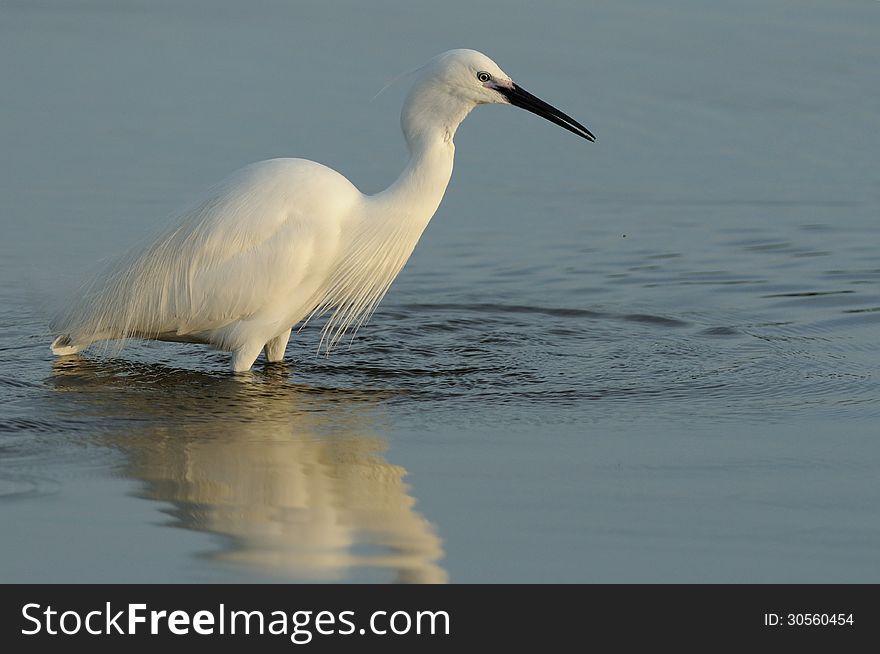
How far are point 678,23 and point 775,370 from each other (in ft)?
27.7

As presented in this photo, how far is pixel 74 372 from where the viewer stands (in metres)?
7.27

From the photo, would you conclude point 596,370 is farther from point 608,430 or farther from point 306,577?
point 306,577

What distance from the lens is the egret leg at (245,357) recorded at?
23.9 feet

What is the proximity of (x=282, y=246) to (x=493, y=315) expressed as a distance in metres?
1.67

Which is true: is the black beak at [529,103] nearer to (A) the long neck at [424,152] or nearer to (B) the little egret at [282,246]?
(B) the little egret at [282,246]

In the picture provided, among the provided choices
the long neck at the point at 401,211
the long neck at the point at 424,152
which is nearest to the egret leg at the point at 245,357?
the long neck at the point at 401,211

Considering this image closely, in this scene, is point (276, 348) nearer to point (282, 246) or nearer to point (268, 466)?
point (282, 246)

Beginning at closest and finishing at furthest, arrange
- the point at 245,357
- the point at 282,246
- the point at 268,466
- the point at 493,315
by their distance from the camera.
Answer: the point at 268,466, the point at 282,246, the point at 245,357, the point at 493,315

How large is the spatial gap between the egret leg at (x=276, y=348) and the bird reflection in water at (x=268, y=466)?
4.2 inches

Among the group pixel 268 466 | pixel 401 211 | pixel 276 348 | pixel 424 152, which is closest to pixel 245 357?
pixel 276 348

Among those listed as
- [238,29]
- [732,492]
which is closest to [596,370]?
[732,492]

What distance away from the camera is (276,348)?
7641mm

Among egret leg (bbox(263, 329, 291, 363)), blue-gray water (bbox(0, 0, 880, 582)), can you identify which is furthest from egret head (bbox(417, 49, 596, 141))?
egret leg (bbox(263, 329, 291, 363))

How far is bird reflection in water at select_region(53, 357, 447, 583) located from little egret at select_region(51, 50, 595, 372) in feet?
0.79
